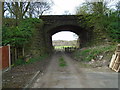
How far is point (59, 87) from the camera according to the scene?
5.59 m

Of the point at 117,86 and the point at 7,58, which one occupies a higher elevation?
the point at 7,58

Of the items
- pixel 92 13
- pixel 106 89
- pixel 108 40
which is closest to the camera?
pixel 106 89

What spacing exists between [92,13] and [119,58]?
10.2 m

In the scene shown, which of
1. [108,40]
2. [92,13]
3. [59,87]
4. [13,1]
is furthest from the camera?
[92,13]

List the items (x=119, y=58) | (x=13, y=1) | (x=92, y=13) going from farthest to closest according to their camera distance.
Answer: (x=92, y=13)
(x=13, y=1)
(x=119, y=58)

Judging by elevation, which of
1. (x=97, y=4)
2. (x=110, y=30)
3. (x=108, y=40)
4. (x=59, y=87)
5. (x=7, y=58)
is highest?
(x=97, y=4)

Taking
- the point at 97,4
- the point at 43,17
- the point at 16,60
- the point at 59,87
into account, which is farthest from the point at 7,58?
the point at 43,17

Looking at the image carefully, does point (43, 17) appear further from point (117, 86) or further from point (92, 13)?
point (117, 86)

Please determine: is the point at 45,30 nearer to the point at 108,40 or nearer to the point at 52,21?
the point at 52,21

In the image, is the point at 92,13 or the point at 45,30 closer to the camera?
the point at 92,13

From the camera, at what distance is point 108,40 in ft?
53.7

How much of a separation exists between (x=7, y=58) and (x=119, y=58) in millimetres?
6782

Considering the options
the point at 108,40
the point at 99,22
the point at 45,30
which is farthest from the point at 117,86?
the point at 45,30

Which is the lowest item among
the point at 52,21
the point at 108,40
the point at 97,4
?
the point at 108,40
